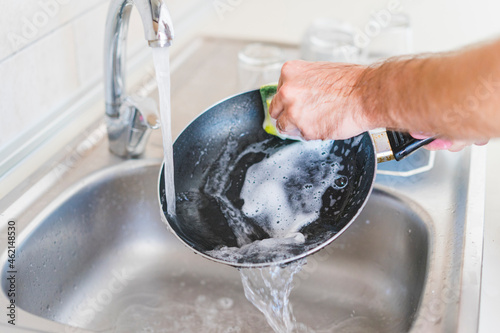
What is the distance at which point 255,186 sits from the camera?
0.77m

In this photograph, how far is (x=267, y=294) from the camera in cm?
84

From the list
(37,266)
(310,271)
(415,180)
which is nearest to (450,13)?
(415,180)

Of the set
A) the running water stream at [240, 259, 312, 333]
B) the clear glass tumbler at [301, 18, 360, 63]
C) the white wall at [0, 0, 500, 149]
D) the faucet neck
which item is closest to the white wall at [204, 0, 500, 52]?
the white wall at [0, 0, 500, 149]

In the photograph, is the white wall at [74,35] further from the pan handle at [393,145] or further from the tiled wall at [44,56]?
the pan handle at [393,145]

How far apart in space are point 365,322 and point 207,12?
2.94 ft

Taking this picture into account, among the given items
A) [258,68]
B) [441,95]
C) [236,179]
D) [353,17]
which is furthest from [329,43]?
[441,95]

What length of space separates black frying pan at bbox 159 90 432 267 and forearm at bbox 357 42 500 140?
10cm

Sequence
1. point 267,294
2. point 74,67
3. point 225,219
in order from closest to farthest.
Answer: point 225,219 < point 267,294 < point 74,67

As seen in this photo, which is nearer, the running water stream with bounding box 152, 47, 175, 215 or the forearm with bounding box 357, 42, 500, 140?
the forearm with bounding box 357, 42, 500, 140

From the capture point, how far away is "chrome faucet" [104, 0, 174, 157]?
0.65 metres

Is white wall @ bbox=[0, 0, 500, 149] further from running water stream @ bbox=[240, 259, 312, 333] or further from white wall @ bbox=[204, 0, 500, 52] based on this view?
running water stream @ bbox=[240, 259, 312, 333]

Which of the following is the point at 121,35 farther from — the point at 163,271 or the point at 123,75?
the point at 163,271

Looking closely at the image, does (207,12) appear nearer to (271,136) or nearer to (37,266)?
(271,136)

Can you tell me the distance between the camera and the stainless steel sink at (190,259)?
0.78m
